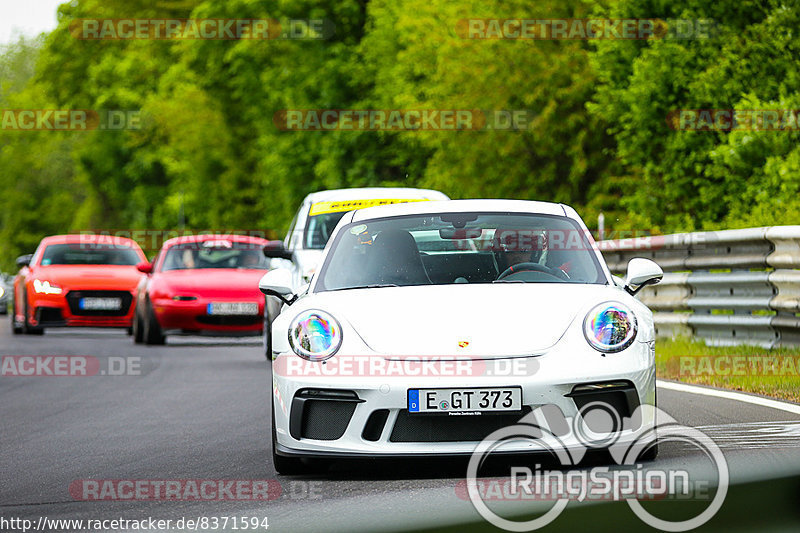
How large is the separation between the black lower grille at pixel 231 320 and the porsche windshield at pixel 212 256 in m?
1.14

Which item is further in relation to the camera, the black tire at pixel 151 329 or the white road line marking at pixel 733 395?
the black tire at pixel 151 329

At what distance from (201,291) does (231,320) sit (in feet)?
1.74

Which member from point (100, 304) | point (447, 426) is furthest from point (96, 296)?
point (447, 426)

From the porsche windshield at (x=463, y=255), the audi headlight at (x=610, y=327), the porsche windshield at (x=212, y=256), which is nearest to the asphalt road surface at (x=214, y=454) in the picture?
the audi headlight at (x=610, y=327)

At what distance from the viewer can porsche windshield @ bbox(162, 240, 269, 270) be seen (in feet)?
64.8

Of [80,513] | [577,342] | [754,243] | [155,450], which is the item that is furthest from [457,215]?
[754,243]

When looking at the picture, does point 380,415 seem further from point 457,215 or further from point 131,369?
point 131,369

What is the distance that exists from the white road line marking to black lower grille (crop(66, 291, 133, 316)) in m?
11.9

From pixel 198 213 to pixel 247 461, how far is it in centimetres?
5632

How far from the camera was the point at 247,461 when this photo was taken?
7.40 m

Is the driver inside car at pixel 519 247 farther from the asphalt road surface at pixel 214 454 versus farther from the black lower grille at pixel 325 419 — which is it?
the black lower grille at pixel 325 419

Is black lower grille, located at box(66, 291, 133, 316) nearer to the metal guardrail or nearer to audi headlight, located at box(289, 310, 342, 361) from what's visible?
the metal guardrail

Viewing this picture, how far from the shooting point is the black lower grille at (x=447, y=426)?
632 centimetres

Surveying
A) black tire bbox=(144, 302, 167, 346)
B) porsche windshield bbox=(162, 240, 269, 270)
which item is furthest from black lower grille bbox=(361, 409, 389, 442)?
porsche windshield bbox=(162, 240, 269, 270)
